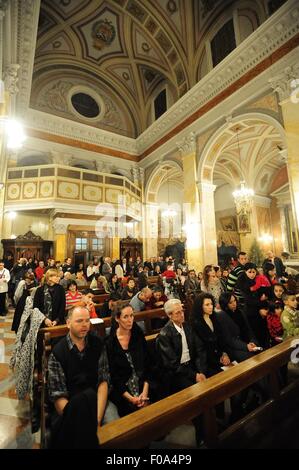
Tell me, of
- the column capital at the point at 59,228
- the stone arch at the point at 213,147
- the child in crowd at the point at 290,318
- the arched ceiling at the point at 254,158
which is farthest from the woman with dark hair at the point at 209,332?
the arched ceiling at the point at 254,158

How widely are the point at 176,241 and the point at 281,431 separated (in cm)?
1472

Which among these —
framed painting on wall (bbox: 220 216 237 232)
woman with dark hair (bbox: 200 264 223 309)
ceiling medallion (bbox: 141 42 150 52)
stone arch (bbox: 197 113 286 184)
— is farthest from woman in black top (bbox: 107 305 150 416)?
framed painting on wall (bbox: 220 216 237 232)

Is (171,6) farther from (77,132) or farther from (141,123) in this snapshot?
(77,132)

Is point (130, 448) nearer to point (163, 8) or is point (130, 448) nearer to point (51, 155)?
point (51, 155)

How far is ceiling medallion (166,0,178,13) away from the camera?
361 inches

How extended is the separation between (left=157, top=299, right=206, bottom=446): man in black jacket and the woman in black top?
0.63 feet

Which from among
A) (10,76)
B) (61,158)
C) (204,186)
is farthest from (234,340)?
(61,158)

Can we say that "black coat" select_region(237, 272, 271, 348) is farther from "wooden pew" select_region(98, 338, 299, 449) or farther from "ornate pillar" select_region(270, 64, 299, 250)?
"ornate pillar" select_region(270, 64, 299, 250)

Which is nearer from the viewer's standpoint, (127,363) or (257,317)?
(127,363)

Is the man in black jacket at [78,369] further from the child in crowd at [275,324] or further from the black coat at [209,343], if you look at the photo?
the child in crowd at [275,324]

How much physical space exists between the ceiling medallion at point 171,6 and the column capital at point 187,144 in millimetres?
4883

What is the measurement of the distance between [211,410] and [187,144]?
390 inches

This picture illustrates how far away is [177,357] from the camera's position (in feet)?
6.97
